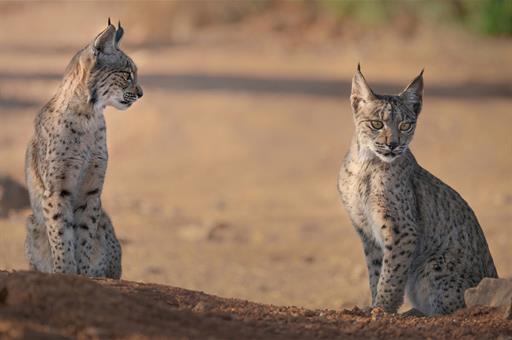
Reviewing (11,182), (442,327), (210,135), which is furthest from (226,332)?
(210,135)

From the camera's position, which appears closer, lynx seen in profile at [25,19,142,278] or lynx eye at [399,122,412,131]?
lynx seen in profile at [25,19,142,278]

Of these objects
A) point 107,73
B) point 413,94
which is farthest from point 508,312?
point 107,73

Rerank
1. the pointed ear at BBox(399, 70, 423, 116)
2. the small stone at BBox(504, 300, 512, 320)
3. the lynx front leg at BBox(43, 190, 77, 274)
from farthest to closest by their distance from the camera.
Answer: the pointed ear at BBox(399, 70, 423, 116)
the lynx front leg at BBox(43, 190, 77, 274)
the small stone at BBox(504, 300, 512, 320)

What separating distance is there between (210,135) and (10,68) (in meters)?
8.69

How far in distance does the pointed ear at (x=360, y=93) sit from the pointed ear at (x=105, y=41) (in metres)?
2.13

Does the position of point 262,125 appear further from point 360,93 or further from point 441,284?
point 441,284

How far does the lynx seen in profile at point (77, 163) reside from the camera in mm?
8969

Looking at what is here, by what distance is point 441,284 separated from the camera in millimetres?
9078

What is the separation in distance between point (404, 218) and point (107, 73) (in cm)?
280

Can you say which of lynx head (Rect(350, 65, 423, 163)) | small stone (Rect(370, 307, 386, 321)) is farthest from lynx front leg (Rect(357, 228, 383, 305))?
small stone (Rect(370, 307, 386, 321))

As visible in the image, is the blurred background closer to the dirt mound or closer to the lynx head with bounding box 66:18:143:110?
the lynx head with bounding box 66:18:143:110

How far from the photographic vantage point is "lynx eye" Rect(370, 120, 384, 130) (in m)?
9.27

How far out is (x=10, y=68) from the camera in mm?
27250

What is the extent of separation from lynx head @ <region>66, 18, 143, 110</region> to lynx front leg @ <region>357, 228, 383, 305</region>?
93.3 inches
